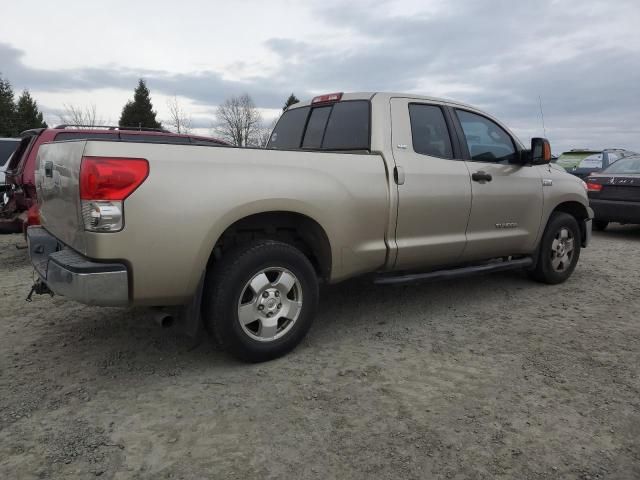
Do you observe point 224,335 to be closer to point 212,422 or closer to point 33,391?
point 212,422

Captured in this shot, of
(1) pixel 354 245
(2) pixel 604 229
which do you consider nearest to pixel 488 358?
(1) pixel 354 245

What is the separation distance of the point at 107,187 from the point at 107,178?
5 cm

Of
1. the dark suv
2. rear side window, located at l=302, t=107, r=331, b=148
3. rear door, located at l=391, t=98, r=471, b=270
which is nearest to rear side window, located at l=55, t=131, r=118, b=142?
rear side window, located at l=302, t=107, r=331, b=148

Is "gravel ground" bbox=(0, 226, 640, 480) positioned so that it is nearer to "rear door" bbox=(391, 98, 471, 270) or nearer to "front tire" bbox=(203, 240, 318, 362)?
"front tire" bbox=(203, 240, 318, 362)

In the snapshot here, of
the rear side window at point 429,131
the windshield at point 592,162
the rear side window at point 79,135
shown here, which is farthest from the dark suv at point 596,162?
the rear side window at point 79,135

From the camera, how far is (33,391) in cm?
291

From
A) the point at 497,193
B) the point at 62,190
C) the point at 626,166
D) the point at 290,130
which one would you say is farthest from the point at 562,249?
the point at 626,166

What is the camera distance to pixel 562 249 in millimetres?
5383

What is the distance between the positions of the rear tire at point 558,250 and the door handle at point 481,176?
3.98ft

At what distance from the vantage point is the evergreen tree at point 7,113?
35.6 metres

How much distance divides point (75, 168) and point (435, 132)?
2842mm

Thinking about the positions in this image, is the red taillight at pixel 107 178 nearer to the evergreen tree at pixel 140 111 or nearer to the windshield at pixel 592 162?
the windshield at pixel 592 162

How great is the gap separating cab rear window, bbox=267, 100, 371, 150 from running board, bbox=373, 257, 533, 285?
1.05 meters

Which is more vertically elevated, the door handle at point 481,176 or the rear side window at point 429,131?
the rear side window at point 429,131
